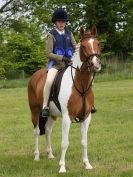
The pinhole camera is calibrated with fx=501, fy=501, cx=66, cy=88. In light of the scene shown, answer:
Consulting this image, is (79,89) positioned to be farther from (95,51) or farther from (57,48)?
(57,48)

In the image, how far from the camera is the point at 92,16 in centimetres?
4641

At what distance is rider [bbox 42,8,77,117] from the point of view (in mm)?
8570

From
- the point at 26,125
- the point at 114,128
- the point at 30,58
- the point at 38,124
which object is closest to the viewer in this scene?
the point at 38,124

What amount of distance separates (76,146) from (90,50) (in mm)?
3330

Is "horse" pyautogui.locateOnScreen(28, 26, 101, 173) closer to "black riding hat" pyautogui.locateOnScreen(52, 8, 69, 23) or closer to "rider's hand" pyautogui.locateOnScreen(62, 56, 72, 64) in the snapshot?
"rider's hand" pyautogui.locateOnScreen(62, 56, 72, 64)

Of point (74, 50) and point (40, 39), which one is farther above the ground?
point (74, 50)

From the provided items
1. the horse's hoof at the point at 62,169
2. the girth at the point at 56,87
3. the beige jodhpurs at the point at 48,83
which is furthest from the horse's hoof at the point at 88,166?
the beige jodhpurs at the point at 48,83

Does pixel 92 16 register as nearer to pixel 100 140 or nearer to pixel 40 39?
pixel 40 39

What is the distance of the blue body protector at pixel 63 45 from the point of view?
341 inches

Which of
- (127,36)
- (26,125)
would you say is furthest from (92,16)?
(26,125)

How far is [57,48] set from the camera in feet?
28.5

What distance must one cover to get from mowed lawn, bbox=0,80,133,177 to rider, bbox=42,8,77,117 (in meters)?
1.05

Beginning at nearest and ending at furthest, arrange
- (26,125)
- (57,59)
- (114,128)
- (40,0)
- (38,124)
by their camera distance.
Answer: (57,59) → (38,124) → (114,128) → (26,125) → (40,0)

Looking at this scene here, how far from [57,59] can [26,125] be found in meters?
5.76
